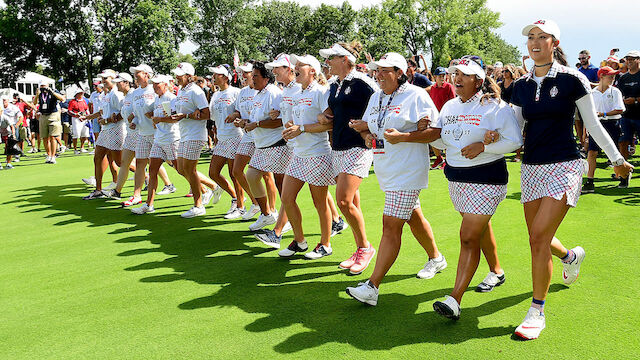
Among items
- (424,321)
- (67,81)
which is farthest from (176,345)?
(67,81)

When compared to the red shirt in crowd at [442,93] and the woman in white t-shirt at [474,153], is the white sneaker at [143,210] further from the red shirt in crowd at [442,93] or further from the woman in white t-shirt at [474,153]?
the woman in white t-shirt at [474,153]

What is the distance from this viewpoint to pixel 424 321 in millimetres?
4070

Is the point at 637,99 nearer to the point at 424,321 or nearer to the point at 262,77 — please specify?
the point at 262,77

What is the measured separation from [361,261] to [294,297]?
3.09ft

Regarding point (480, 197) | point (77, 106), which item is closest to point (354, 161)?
point (480, 197)

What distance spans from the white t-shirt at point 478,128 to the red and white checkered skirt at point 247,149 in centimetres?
385

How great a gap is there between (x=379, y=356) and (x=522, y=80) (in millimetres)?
2228

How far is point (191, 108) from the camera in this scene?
8312 mm

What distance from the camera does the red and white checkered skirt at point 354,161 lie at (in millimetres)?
5332

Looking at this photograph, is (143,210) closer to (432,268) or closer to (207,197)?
(207,197)

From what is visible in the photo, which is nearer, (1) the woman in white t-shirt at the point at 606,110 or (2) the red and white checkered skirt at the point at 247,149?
(2) the red and white checkered skirt at the point at 247,149

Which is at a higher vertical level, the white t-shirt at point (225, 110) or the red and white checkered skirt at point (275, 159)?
the white t-shirt at point (225, 110)

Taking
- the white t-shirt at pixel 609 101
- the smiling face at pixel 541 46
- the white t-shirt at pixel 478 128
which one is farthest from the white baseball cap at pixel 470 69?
the white t-shirt at pixel 609 101

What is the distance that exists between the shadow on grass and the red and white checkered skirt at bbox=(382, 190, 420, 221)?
2.45ft
